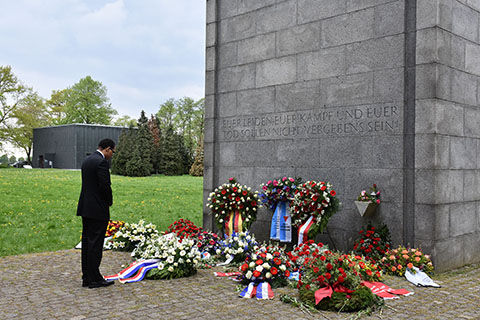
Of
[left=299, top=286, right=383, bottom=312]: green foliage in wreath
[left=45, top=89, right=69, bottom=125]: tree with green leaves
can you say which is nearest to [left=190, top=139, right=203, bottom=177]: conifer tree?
[left=45, top=89, right=69, bottom=125]: tree with green leaves

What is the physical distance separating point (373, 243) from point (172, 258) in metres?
3.35

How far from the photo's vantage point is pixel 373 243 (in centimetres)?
802

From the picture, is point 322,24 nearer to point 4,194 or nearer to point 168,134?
point 4,194

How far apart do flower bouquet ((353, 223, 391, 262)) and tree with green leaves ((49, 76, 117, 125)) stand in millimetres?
59056

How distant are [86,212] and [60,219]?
8.17 metres

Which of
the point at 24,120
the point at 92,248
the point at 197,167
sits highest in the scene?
the point at 24,120

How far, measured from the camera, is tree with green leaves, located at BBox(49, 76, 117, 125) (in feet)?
205

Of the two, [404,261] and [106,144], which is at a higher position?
[106,144]

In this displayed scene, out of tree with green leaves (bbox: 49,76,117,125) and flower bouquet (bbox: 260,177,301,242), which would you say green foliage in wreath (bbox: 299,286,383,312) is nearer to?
flower bouquet (bbox: 260,177,301,242)

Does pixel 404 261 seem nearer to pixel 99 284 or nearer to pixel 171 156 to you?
pixel 99 284

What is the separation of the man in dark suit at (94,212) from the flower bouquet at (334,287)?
2886 mm

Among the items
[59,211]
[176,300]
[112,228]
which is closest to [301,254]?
[176,300]

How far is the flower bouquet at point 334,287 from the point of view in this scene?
5.79 m

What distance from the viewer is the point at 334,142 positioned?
9047mm
